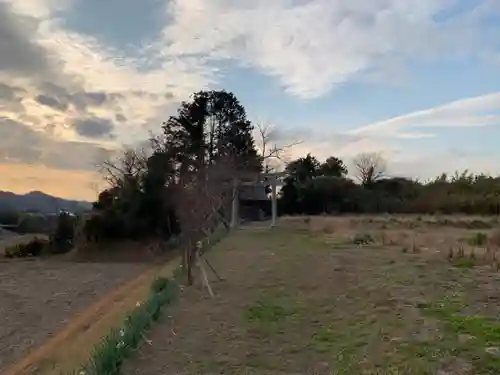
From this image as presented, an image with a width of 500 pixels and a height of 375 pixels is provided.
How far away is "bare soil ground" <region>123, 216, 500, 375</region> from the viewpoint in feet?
16.6

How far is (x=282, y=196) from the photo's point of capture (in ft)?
140

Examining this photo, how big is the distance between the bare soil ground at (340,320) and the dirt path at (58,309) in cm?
159

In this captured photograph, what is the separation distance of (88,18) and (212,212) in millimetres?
7682

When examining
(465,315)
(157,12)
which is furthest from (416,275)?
(157,12)

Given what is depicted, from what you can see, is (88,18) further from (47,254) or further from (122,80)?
(47,254)

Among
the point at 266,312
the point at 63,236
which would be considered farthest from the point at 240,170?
the point at 266,312

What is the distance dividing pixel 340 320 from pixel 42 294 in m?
12.7

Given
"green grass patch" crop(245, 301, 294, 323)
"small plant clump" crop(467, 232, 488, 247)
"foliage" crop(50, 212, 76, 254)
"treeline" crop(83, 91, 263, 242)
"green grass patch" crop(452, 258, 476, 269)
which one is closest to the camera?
"green grass patch" crop(245, 301, 294, 323)

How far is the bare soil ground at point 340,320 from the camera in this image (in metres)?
5.07

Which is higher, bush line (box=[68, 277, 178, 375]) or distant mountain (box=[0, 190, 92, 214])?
distant mountain (box=[0, 190, 92, 214])

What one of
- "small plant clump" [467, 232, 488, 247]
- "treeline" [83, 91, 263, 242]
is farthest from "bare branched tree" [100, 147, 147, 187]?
"small plant clump" [467, 232, 488, 247]

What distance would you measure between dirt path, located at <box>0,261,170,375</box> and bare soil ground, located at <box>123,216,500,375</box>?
1594mm

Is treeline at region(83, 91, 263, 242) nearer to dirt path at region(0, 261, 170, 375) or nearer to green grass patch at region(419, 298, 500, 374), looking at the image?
dirt path at region(0, 261, 170, 375)

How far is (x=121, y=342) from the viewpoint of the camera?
→ 216 inches
